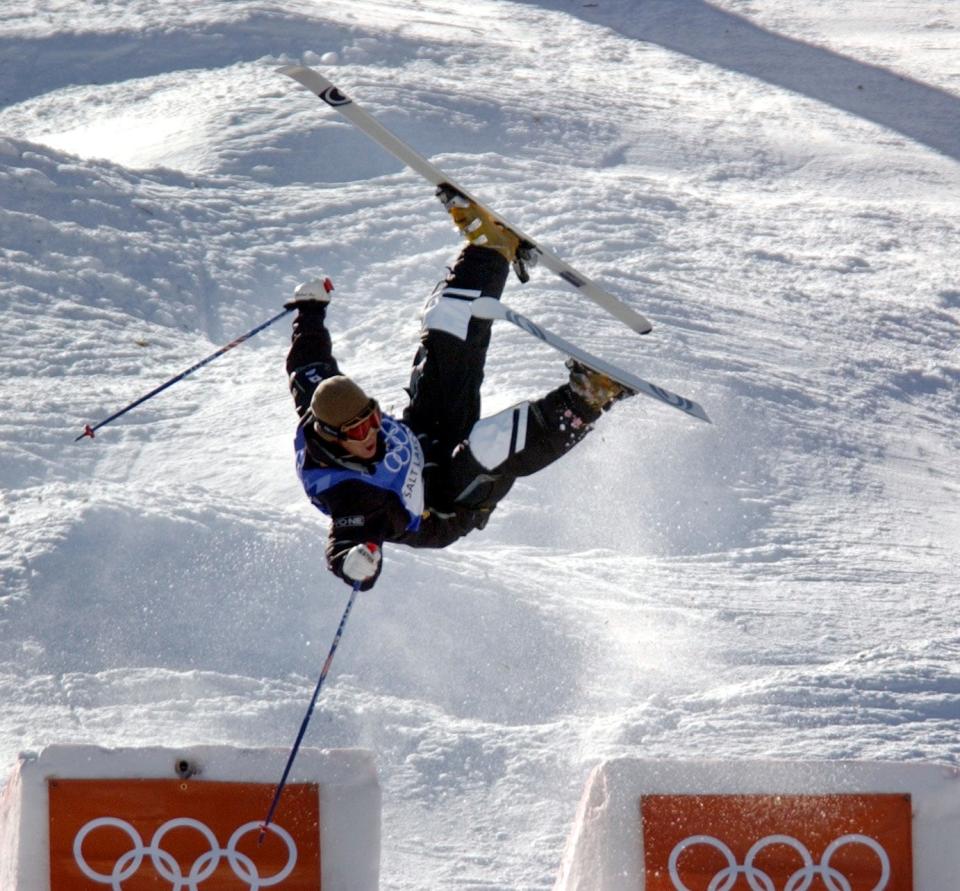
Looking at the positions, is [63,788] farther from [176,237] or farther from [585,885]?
[176,237]

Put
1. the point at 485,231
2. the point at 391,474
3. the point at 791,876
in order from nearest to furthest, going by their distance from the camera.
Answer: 1. the point at 791,876
2. the point at 391,474
3. the point at 485,231

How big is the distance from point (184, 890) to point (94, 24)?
30.0 ft

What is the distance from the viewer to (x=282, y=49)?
10609 mm

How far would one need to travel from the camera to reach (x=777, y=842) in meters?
3.42

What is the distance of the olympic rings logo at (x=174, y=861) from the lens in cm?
339

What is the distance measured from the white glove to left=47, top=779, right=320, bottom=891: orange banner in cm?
88

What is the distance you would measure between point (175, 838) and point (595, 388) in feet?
7.16

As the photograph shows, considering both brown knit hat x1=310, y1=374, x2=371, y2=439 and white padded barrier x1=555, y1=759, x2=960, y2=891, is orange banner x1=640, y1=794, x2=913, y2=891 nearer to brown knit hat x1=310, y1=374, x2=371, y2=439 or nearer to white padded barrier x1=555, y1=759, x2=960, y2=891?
white padded barrier x1=555, y1=759, x2=960, y2=891

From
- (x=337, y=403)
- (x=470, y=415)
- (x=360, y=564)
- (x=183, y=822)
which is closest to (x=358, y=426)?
(x=337, y=403)

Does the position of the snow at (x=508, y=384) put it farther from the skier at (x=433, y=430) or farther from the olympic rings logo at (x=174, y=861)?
the olympic rings logo at (x=174, y=861)

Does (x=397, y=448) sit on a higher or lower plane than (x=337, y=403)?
lower

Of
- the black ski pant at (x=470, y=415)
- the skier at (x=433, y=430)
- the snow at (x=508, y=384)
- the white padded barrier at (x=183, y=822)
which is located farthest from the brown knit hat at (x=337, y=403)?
the snow at (x=508, y=384)

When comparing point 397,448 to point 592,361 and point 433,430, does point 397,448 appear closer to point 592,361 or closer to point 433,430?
point 433,430

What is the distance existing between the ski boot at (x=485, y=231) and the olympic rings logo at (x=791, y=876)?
2.79 metres
